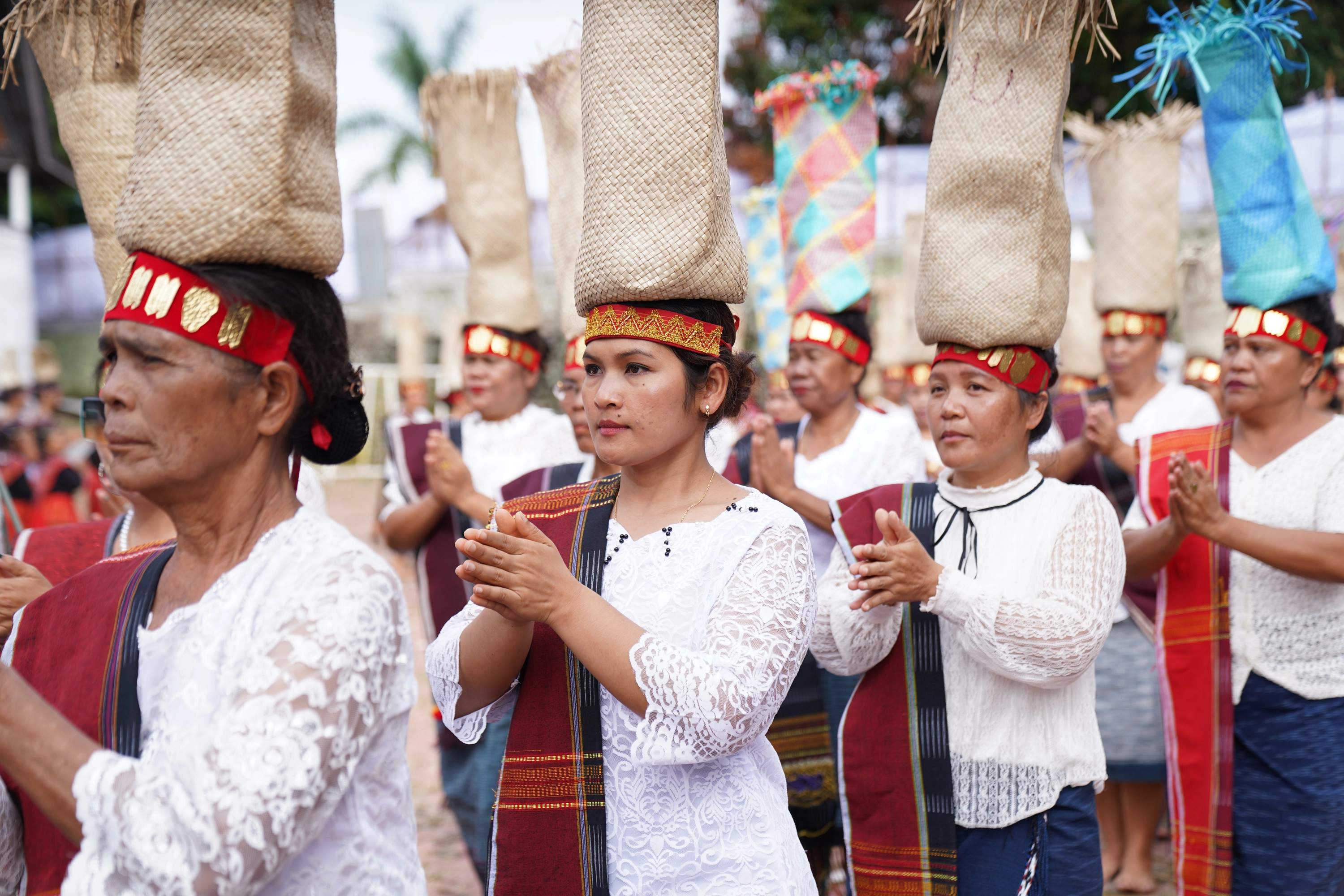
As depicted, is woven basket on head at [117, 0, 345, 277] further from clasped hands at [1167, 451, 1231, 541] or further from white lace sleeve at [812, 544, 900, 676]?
clasped hands at [1167, 451, 1231, 541]

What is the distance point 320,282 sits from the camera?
1.83 meters

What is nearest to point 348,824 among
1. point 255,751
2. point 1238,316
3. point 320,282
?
point 255,751

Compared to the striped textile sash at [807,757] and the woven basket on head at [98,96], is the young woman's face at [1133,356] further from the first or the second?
the woven basket on head at [98,96]

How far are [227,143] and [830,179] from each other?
3418 millimetres

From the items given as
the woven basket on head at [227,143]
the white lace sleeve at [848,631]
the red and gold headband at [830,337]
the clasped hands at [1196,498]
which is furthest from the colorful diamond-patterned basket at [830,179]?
the woven basket on head at [227,143]

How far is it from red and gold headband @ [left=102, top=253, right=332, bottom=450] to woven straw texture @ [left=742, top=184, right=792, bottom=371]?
15.4ft

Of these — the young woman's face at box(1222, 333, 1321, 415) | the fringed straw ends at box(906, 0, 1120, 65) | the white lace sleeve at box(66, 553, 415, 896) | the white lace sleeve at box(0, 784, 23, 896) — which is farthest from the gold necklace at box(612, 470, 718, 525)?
the young woman's face at box(1222, 333, 1321, 415)

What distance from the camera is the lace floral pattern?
1417 millimetres

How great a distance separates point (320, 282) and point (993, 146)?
2000 mm

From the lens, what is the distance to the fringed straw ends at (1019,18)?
2.97 metres

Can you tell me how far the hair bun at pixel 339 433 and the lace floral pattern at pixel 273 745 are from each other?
150 mm

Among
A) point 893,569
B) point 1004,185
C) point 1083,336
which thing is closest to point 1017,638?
point 893,569

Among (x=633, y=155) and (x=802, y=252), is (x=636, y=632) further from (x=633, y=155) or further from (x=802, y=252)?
(x=802, y=252)

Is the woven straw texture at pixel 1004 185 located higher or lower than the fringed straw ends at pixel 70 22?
lower
